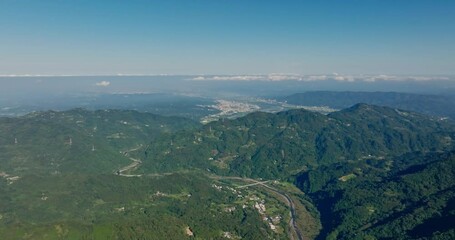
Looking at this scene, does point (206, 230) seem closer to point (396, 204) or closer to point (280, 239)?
point (280, 239)

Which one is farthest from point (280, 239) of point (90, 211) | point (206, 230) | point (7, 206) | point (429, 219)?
point (7, 206)

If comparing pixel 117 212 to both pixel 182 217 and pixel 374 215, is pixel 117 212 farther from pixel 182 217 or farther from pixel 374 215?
pixel 374 215

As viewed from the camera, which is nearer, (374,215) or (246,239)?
(246,239)

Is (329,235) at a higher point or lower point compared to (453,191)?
lower

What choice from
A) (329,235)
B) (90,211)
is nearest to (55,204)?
(90,211)

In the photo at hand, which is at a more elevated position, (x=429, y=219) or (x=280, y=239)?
(x=429, y=219)

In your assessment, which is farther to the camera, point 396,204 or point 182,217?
point 396,204

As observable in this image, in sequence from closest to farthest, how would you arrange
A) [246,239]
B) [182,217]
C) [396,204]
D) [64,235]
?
[64,235]
[246,239]
[182,217]
[396,204]

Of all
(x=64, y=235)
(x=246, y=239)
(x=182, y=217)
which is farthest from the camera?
(x=182, y=217)

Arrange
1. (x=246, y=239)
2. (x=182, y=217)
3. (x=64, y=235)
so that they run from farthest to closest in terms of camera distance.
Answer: (x=182, y=217), (x=246, y=239), (x=64, y=235)
